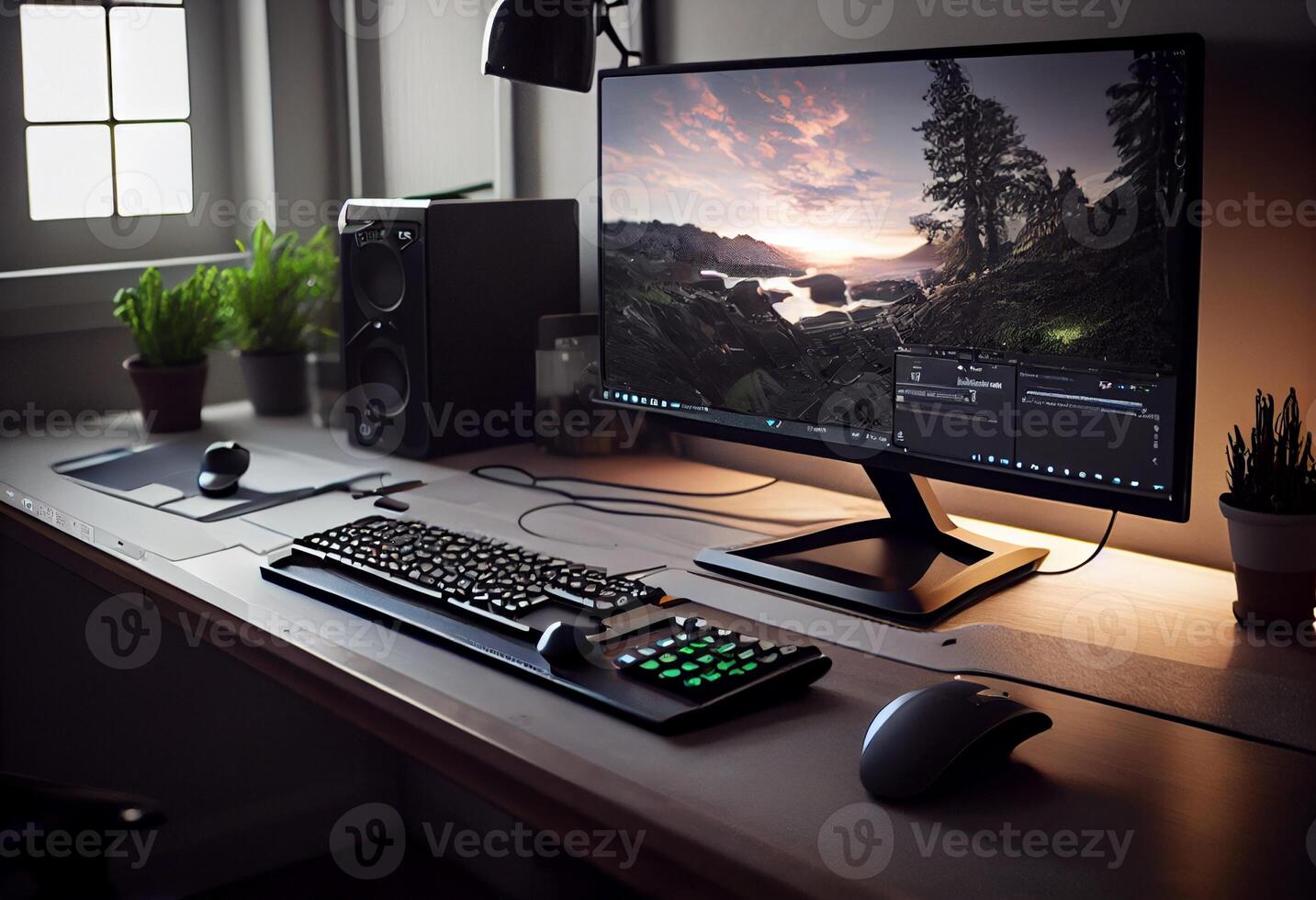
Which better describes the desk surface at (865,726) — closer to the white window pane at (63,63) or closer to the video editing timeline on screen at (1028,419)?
the video editing timeline on screen at (1028,419)

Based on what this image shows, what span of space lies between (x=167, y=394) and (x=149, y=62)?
713 millimetres

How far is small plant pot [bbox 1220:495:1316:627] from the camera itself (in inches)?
41.0

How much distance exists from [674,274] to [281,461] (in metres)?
Answer: 0.67

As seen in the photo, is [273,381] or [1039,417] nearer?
[1039,417]

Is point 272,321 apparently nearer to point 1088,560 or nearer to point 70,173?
point 70,173

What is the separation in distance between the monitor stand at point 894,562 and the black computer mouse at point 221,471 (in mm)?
645

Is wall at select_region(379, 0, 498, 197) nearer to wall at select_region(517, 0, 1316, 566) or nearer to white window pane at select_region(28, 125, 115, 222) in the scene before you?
white window pane at select_region(28, 125, 115, 222)

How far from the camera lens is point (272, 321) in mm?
2045

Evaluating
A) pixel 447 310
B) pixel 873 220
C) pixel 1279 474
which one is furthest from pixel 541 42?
pixel 1279 474

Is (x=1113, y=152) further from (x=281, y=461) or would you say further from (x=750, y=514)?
(x=281, y=461)

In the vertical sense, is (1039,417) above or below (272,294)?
below

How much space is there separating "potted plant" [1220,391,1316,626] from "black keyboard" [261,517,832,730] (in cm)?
41

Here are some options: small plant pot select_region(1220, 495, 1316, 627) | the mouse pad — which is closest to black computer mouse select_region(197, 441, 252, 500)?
the mouse pad

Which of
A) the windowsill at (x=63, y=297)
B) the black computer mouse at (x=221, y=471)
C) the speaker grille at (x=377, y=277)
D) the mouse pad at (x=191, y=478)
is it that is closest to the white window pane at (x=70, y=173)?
the windowsill at (x=63, y=297)
